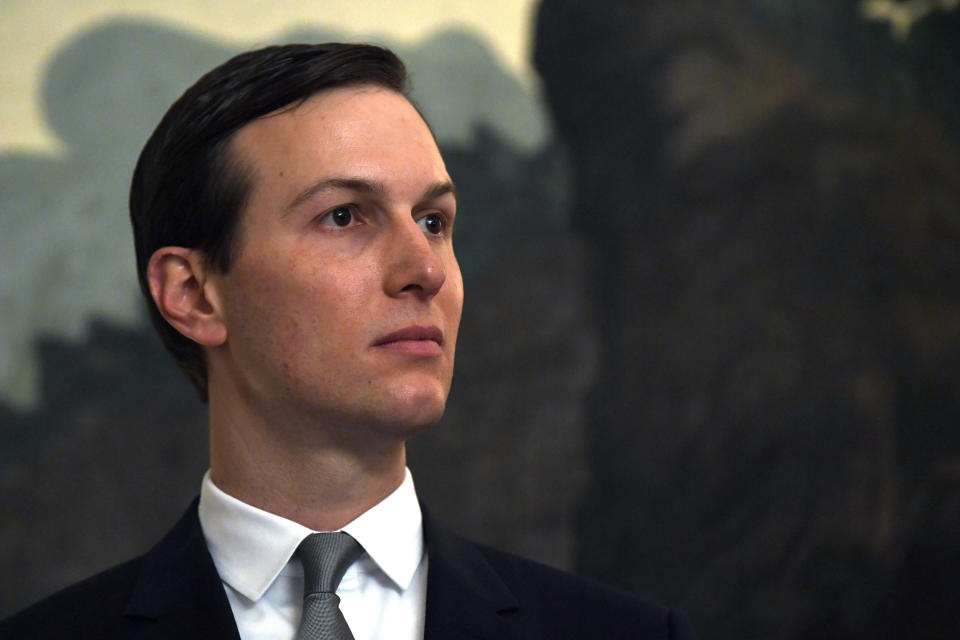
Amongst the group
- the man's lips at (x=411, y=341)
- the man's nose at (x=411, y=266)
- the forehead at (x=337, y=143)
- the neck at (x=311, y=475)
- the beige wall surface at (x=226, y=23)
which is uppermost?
the beige wall surface at (x=226, y=23)

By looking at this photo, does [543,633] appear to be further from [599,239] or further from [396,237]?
[599,239]

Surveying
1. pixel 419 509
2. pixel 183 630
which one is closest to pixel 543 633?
pixel 419 509

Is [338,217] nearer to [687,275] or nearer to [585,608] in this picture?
[585,608]

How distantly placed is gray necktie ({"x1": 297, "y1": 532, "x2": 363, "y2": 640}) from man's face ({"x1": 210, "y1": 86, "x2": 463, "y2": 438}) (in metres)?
0.27

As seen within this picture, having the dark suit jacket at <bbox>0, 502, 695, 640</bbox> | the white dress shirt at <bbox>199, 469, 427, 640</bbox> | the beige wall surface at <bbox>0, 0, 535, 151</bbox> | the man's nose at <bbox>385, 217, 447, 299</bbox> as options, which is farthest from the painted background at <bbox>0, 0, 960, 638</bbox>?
the man's nose at <bbox>385, 217, 447, 299</bbox>

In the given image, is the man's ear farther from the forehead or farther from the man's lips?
the man's lips

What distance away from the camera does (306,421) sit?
8.66 feet

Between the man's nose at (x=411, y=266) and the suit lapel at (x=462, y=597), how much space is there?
1.96 ft

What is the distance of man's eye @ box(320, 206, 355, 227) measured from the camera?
8.78ft

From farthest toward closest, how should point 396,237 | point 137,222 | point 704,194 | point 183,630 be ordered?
point 704,194 → point 137,222 → point 396,237 → point 183,630

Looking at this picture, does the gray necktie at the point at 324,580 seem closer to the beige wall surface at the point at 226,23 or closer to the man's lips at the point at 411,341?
the man's lips at the point at 411,341

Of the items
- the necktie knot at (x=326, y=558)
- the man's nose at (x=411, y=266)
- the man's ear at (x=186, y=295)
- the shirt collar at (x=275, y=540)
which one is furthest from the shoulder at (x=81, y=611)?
the man's nose at (x=411, y=266)

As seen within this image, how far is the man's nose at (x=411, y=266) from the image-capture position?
2590 mm

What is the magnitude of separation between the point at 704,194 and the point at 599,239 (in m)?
0.55
